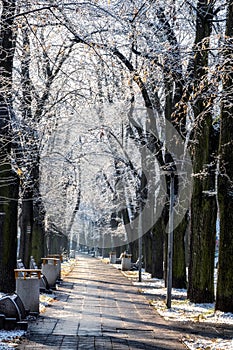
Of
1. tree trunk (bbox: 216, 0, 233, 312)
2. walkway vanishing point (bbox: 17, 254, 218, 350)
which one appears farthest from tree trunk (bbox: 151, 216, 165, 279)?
tree trunk (bbox: 216, 0, 233, 312)

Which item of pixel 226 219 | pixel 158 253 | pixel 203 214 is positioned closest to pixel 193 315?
pixel 226 219

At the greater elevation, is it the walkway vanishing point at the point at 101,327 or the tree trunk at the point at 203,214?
the tree trunk at the point at 203,214

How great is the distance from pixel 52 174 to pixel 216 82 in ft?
88.8

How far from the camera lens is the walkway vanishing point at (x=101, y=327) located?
11547mm

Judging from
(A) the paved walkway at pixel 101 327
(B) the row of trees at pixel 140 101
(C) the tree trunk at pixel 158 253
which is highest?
(B) the row of trees at pixel 140 101

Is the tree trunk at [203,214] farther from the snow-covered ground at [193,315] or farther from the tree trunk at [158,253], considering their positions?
the tree trunk at [158,253]

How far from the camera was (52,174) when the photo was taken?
37.7 metres

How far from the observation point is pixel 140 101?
3347 centimetres

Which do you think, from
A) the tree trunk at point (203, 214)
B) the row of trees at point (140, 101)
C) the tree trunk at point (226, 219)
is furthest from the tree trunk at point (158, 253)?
the tree trunk at point (226, 219)

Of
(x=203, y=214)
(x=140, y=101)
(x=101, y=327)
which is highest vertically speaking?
(x=140, y=101)

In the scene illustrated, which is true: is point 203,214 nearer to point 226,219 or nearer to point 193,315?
point 226,219

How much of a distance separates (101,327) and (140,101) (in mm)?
20682

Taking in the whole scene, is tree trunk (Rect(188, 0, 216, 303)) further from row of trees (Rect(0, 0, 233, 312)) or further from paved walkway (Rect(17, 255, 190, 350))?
paved walkway (Rect(17, 255, 190, 350))

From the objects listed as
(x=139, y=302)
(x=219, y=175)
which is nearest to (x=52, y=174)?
(x=139, y=302)
